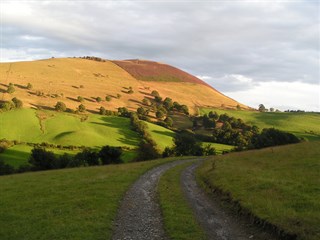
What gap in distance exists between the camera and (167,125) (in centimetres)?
14488

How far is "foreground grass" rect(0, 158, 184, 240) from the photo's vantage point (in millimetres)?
17859

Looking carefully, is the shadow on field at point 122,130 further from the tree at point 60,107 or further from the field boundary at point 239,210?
the field boundary at point 239,210

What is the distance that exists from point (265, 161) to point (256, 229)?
1100 inches

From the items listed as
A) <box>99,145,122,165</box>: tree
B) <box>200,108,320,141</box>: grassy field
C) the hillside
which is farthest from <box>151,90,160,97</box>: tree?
<box>99,145,122,165</box>: tree

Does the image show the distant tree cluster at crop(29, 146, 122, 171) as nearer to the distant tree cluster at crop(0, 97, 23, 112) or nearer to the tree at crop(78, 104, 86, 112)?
the distant tree cluster at crop(0, 97, 23, 112)

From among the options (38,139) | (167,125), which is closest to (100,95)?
(167,125)

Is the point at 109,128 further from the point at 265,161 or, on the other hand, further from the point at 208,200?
the point at 208,200

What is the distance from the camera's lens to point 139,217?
20.8 m

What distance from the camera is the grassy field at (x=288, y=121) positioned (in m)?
148

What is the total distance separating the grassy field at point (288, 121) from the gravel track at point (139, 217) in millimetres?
125037

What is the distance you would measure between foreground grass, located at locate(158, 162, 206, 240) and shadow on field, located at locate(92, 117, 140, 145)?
→ 3351 inches

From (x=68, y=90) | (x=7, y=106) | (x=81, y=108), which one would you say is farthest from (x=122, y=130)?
(x=68, y=90)

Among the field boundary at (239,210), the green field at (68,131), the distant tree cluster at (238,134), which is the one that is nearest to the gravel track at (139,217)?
the field boundary at (239,210)

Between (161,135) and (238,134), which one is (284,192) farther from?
(238,134)
